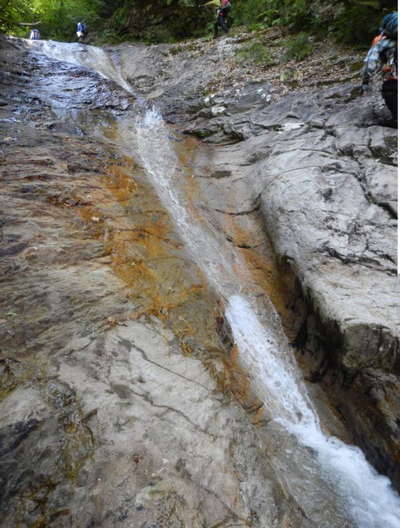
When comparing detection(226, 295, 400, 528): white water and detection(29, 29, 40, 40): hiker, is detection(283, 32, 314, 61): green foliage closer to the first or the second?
detection(226, 295, 400, 528): white water

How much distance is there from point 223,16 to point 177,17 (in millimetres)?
3929

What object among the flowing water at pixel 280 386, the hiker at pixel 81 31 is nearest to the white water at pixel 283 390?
the flowing water at pixel 280 386

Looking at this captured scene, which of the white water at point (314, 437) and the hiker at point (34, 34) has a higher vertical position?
the hiker at point (34, 34)

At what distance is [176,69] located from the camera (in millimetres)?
13461

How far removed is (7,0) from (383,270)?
14412 mm

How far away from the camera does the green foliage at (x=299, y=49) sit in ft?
35.4

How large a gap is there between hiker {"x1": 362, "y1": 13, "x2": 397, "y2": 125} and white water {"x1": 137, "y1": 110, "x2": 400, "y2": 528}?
444cm

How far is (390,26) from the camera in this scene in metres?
6.04

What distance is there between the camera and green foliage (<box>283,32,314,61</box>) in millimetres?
10781

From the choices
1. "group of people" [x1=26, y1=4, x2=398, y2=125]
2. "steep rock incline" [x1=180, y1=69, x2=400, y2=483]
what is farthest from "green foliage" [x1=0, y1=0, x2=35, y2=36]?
"group of people" [x1=26, y1=4, x2=398, y2=125]

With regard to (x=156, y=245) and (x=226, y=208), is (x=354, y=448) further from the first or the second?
(x=226, y=208)

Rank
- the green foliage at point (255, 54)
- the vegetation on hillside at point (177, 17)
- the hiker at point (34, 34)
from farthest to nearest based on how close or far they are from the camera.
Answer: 1. the hiker at point (34, 34)
2. the green foliage at point (255, 54)
3. the vegetation on hillside at point (177, 17)

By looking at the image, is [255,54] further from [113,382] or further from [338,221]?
[113,382]

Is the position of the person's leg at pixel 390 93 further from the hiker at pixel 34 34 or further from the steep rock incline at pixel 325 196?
the hiker at pixel 34 34
